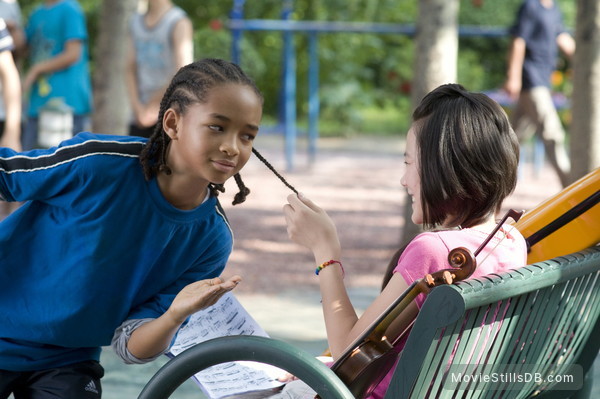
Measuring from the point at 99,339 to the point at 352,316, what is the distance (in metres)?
0.69

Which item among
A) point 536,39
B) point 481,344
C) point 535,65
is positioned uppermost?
point 481,344

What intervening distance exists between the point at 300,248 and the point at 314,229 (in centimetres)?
486

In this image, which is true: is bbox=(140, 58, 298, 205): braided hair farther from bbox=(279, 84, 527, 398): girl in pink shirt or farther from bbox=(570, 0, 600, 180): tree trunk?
bbox=(570, 0, 600, 180): tree trunk

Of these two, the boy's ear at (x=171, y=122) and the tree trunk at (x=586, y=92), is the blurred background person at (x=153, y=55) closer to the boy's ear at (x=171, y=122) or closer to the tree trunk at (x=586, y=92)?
the tree trunk at (x=586, y=92)

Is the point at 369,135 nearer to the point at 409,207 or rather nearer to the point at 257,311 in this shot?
the point at 409,207

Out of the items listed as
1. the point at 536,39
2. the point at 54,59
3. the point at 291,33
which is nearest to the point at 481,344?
the point at 54,59

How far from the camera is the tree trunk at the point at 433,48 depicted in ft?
20.1

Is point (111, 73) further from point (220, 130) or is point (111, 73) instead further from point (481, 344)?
point (481, 344)

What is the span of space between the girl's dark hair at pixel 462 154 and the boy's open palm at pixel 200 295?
432 mm

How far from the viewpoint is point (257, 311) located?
5.20 m

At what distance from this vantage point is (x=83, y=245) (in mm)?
2389

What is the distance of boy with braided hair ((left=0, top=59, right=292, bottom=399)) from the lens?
7.61 ft

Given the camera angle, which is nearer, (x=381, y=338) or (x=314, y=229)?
(x=381, y=338)

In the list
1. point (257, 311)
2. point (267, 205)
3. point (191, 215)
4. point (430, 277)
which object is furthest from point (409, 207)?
point (430, 277)
